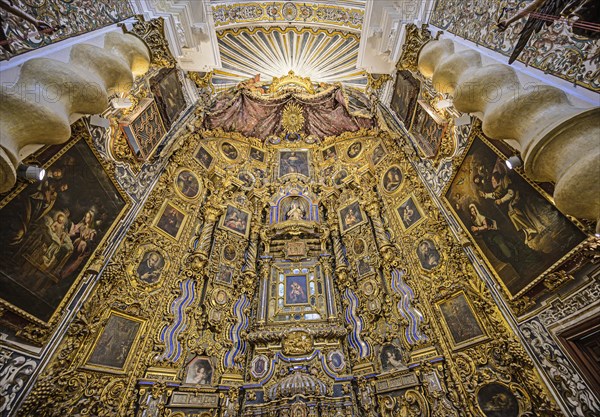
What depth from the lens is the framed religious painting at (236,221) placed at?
880 centimetres

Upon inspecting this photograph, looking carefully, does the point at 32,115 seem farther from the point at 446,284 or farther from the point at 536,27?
the point at 446,284

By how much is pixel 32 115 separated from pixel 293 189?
320 inches

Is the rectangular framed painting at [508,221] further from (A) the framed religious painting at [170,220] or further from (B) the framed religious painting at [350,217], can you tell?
(A) the framed religious painting at [170,220]

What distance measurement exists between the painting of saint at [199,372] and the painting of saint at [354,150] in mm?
8388

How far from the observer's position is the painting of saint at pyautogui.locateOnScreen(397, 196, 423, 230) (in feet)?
24.0

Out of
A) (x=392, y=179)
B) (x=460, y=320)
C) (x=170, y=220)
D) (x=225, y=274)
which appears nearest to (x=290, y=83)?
(x=392, y=179)

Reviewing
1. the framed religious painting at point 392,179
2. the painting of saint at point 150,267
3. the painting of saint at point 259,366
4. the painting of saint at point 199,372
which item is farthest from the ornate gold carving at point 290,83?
the painting of saint at point 199,372

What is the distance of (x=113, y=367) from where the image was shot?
492 centimetres

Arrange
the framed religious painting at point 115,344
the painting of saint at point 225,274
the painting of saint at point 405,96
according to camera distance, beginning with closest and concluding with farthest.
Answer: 1. the framed religious painting at point 115,344
2. the painting of saint at point 405,96
3. the painting of saint at point 225,274

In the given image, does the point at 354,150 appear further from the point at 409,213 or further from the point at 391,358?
the point at 391,358

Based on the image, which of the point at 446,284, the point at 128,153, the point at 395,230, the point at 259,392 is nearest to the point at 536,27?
the point at 446,284

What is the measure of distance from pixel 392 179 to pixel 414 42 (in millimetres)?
3989

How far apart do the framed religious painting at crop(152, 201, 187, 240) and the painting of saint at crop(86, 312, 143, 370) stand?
2.26 m

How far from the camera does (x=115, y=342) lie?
5082 millimetres
